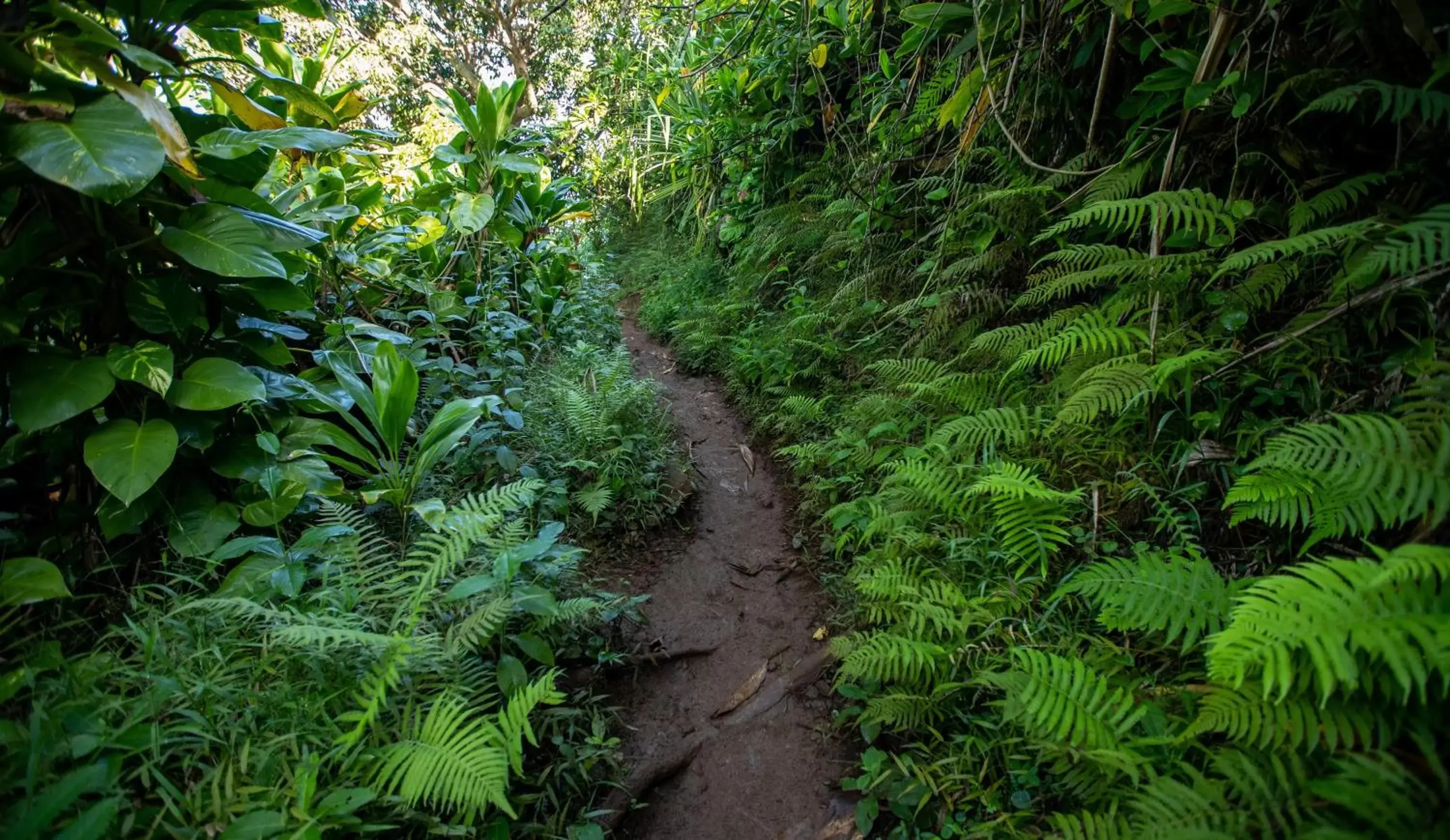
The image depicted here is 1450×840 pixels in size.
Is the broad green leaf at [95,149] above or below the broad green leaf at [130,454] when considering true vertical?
above

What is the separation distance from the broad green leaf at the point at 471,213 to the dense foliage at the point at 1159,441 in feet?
4.94

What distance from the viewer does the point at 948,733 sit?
70.9 inches

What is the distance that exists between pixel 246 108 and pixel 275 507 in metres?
1.50

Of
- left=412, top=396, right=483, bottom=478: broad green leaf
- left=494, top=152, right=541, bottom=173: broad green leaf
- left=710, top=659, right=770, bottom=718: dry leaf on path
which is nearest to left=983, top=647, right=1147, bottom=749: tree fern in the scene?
left=710, top=659, right=770, bottom=718: dry leaf on path

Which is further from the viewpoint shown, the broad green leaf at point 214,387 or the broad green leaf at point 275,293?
the broad green leaf at point 275,293

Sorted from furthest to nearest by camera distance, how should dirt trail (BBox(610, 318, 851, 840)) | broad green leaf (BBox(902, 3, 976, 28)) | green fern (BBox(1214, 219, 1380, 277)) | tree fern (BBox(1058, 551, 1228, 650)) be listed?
1. broad green leaf (BBox(902, 3, 976, 28))
2. dirt trail (BBox(610, 318, 851, 840))
3. green fern (BBox(1214, 219, 1380, 277))
4. tree fern (BBox(1058, 551, 1228, 650))

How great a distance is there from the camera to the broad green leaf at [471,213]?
11.6 ft

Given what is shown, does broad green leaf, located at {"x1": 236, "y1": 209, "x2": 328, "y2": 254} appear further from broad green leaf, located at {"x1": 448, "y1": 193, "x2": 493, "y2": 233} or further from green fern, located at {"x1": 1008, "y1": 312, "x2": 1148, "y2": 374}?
green fern, located at {"x1": 1008, "y1": 312, "x2": 1148, "y2": 374}

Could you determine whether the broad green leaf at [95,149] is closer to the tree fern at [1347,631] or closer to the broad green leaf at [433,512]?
the broad green leaf at [433,512]

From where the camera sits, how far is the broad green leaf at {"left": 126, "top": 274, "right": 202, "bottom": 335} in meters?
1.83

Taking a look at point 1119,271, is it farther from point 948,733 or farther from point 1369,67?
point 948,733

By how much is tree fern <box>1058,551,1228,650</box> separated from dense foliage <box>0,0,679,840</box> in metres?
1.54

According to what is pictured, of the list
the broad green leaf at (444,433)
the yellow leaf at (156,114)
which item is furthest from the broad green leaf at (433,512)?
the yellow leaf at (156,114)

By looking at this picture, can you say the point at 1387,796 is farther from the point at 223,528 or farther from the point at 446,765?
the point at 223,528
